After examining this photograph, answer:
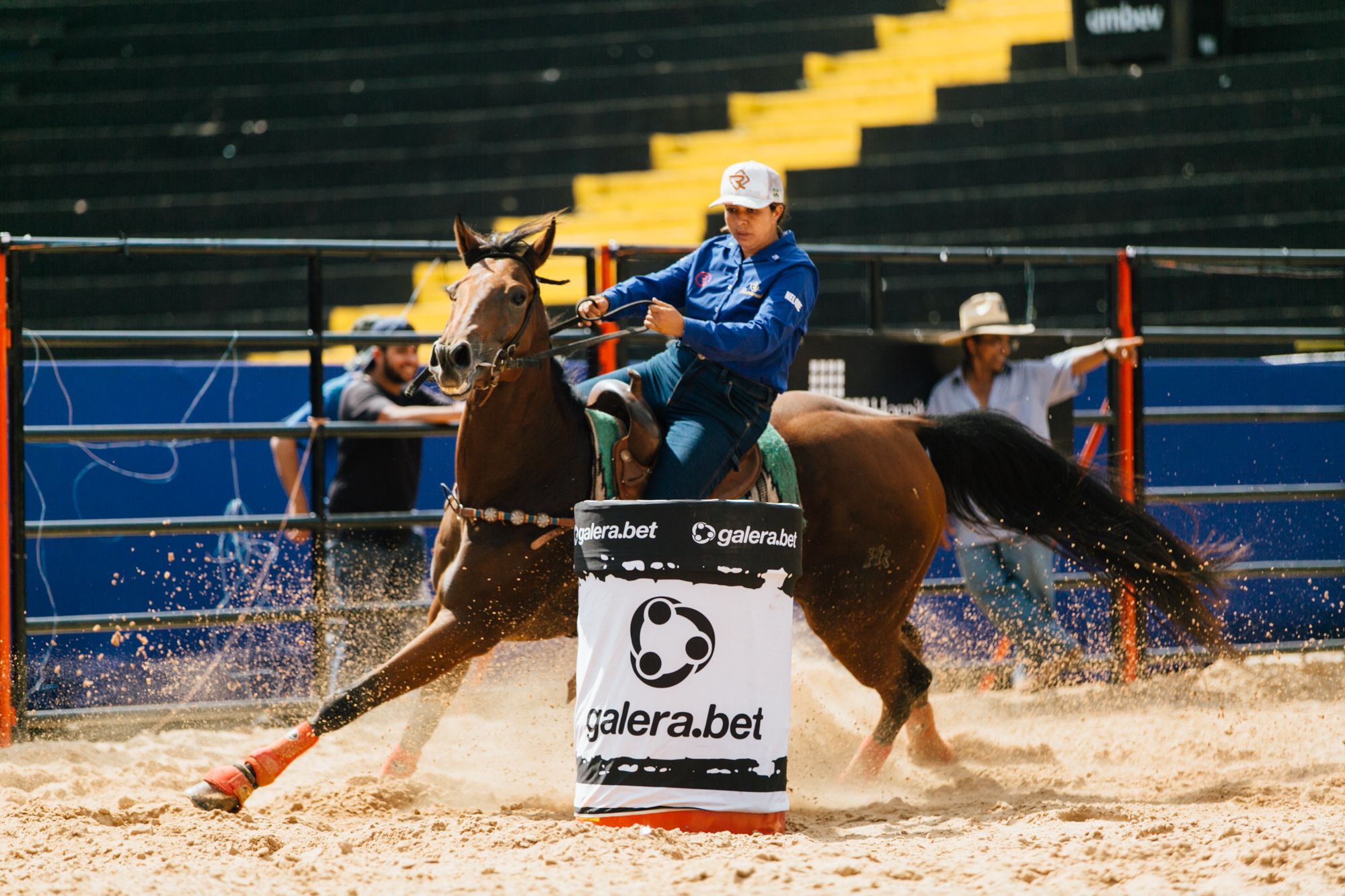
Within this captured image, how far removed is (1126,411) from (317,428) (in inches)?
148

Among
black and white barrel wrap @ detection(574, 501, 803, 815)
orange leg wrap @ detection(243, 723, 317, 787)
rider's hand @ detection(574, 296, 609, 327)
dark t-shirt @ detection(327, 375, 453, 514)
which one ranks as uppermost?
rider's hand @ detection(574, 296, 609, 327)

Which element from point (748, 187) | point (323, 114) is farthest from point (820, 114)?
point (748, 187)

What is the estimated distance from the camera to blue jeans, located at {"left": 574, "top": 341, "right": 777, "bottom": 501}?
4109mm

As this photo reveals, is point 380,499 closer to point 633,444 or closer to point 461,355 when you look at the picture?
point 633,444

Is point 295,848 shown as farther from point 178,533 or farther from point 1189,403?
point 1189,403

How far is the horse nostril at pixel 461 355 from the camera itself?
364 centimetres

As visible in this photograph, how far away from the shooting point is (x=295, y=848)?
3.14 metres

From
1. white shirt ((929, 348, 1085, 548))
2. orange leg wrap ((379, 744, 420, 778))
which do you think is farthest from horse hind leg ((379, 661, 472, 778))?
white shirt ((929, 348, 1085, 548))

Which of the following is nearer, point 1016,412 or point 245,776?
point 245,776

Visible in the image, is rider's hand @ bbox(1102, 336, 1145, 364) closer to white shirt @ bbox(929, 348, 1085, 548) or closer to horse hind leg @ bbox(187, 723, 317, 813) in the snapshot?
white shirt @ bbox(929, 348, 1085, 548)

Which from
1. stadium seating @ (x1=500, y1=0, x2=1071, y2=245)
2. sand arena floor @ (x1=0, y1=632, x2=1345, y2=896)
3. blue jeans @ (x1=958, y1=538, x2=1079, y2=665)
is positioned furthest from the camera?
→ stadium seating @ (x1=500, y1=0, x2=1071, y2=245)

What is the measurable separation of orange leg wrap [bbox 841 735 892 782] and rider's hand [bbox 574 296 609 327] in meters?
1.84

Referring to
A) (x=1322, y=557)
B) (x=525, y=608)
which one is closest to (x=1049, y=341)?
(x=1322, y=557)

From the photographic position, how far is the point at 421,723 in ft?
14.9
